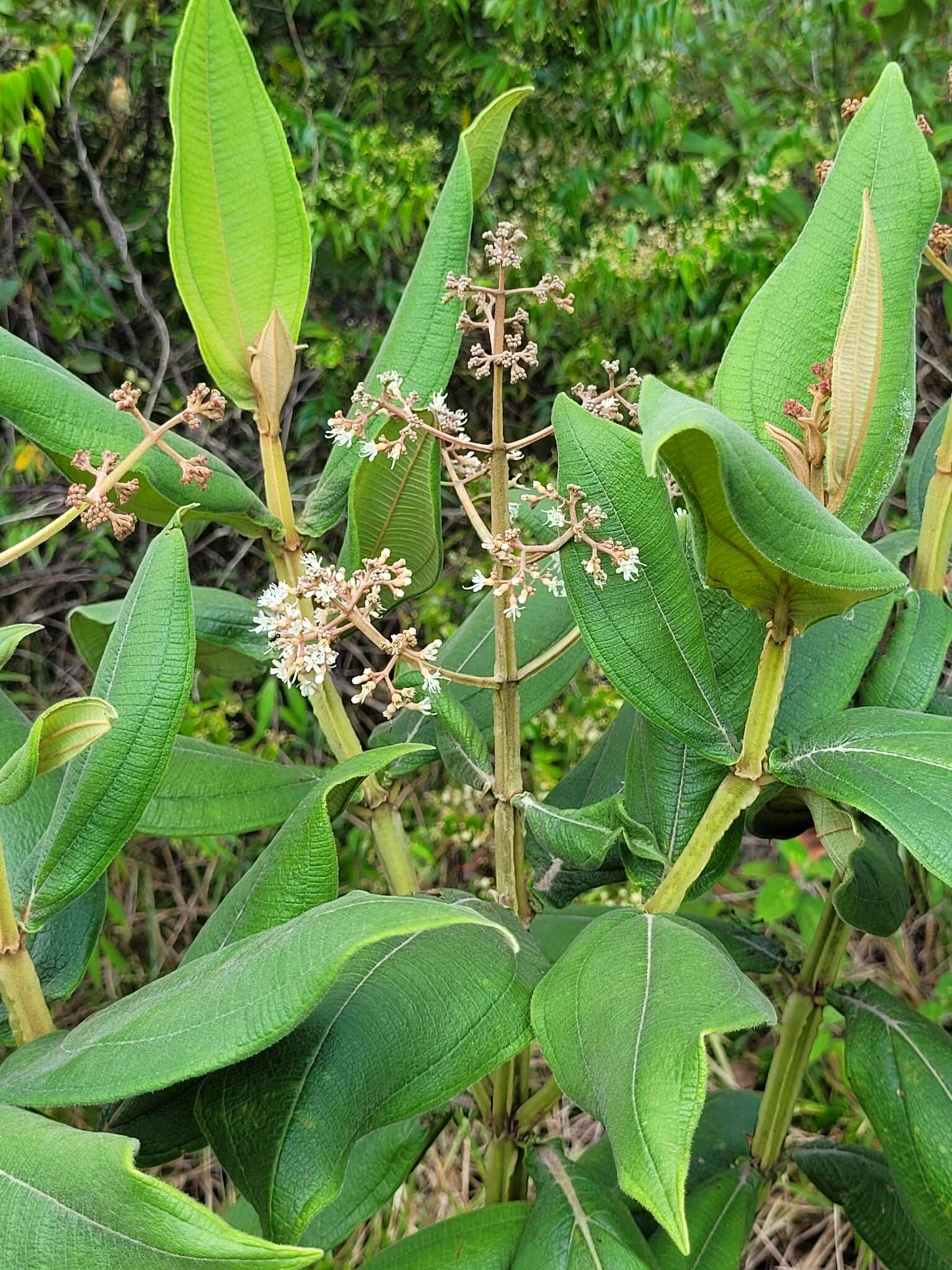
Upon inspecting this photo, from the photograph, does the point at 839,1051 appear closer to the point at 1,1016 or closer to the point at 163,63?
the point at 1,1016

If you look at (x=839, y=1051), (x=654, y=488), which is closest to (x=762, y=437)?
(x=654, y=488)

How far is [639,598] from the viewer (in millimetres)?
492

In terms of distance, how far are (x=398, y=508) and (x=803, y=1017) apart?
1.39ft

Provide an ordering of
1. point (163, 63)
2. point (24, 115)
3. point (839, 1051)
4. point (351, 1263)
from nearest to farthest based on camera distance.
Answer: point (351, 1263) → point (839, 1051) → point (24, 115) → point (163, 63)

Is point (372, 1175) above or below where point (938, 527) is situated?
below

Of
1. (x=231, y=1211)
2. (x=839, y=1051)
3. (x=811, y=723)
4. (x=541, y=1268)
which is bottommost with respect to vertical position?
(x=839, y=1051)

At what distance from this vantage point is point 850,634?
1.87 ft

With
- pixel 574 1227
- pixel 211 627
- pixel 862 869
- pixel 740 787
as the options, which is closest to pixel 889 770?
pixel 740 787

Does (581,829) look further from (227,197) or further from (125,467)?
(227,197)

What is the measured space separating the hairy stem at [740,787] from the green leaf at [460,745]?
108 millimetres

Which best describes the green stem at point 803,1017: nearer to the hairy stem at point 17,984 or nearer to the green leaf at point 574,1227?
the green leaf at point 574,1227

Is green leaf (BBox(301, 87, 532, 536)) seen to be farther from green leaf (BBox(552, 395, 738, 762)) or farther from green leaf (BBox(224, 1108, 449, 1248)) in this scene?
green leaf (BBox(224, 1108, 449, 1248))

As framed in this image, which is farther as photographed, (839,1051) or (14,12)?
(14,12)

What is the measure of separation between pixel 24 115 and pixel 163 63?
34 cm
